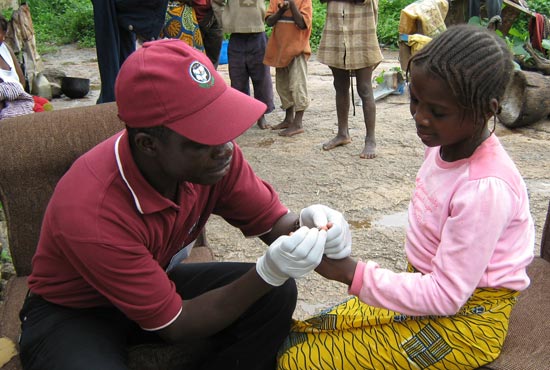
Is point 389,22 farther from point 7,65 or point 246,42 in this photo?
point 7,65

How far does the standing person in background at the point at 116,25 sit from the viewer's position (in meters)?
3.68

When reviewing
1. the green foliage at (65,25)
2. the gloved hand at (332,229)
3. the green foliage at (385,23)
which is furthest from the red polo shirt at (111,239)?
the green foliage at (65,25)

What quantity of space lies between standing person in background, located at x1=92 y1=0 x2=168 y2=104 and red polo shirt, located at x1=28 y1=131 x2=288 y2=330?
8.00 feet

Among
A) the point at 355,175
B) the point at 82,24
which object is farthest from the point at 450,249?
the point at 82,24

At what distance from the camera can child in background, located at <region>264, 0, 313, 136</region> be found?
175 inches

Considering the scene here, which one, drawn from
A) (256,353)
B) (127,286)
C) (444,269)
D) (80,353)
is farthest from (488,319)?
(80,353)

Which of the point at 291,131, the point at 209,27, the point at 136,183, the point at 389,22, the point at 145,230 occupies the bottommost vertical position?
the point at 389,22

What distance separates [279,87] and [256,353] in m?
3.43

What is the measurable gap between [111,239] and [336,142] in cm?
324

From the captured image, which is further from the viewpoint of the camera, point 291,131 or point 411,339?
point 291,131

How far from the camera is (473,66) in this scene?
1.36 metres

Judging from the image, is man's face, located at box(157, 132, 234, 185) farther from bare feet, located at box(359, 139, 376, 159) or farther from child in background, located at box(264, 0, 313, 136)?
child in background, located at box(264, 0, 313, 136)

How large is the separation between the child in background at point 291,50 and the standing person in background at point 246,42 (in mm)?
144

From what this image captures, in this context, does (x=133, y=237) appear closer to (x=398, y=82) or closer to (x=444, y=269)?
(x=444, y=269)
